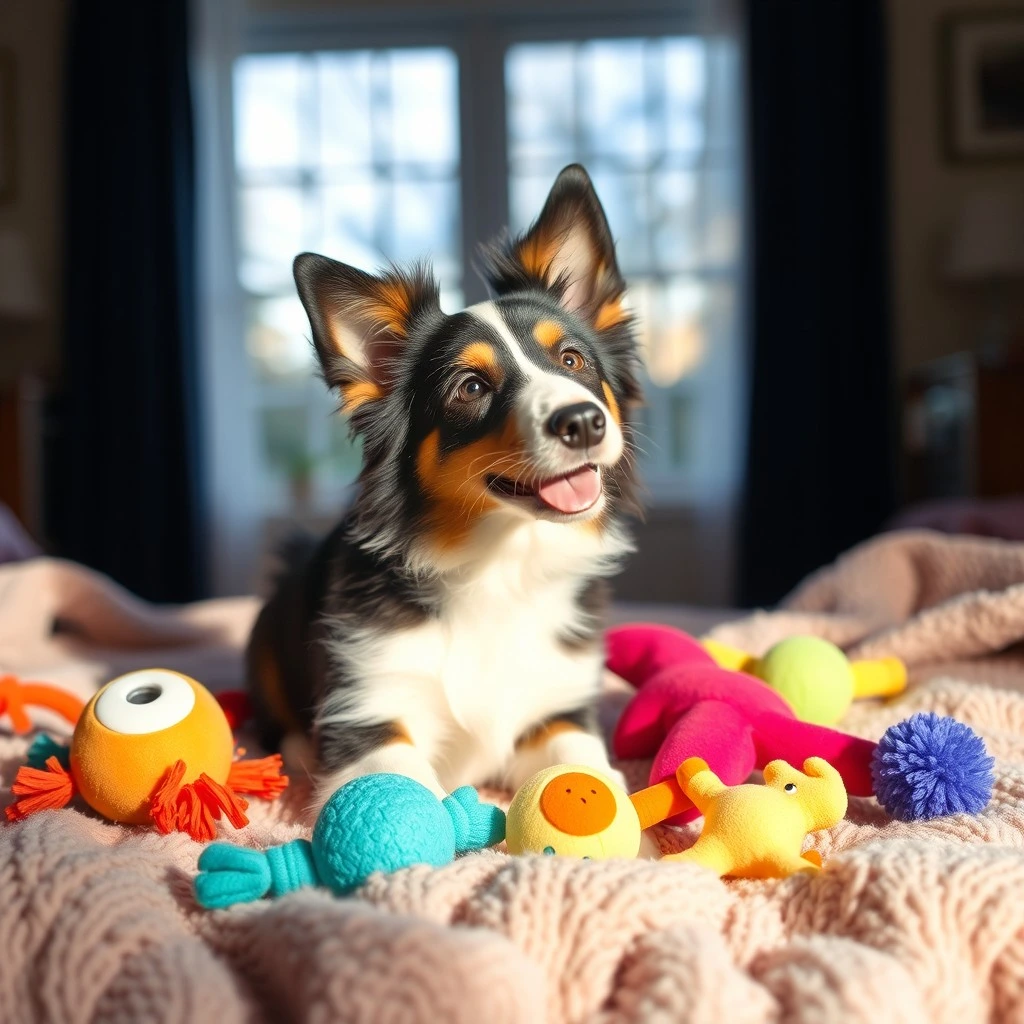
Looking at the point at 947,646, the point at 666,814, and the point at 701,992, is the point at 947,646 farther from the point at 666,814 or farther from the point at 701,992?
the point at 701,992

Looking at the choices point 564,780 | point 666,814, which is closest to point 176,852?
point 564,780

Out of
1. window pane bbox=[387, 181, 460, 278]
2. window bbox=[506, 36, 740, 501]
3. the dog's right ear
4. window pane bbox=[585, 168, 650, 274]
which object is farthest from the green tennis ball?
window pane bbox=[387, 181, 460, 278]

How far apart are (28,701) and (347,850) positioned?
37.5 inches

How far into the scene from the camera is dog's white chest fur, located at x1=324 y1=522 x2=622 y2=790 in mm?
1452

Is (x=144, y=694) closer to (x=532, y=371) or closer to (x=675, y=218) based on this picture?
(x=532, y=371)

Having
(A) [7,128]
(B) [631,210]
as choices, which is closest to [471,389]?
(B) [631,210]

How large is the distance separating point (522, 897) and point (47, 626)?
1.95 metres

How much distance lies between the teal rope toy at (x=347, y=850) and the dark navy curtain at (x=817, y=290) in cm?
467

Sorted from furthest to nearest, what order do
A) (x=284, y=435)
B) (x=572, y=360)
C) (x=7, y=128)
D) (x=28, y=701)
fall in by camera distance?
(x=284, y=435) → (x=7, y=128) → (x=28, y=701) → (x=572, y=360)

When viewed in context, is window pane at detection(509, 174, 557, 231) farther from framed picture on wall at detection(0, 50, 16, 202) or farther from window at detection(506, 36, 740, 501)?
framed picture on wall at detection(0, 50, 16, 202)

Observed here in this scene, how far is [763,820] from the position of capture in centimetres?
103

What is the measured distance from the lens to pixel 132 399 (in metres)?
5.55

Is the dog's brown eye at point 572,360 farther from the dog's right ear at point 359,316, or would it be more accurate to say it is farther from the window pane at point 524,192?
the window pane at point 524,192

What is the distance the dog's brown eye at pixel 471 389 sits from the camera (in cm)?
148
